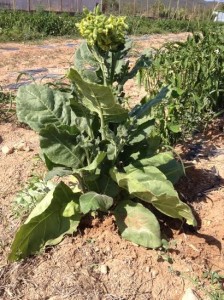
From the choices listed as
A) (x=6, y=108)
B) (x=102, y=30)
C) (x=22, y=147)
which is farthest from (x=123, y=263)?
(x=6, y=108)

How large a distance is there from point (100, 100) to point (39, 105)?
43cm

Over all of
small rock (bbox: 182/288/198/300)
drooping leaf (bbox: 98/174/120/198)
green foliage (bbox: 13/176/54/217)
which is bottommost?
small rock (bbox: 182/288/198/300)

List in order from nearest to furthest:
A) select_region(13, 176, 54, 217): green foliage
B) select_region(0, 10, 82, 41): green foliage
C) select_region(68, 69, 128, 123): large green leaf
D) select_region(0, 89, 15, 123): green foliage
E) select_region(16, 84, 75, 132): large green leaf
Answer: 1. select_region(68, 69, 128, 123): large green leaf
2. select_region(16, 84, 75, 132): large green leaf
3. select_region(13, 176, 54, 217): green foliage
4. select_region(0, 89, 15, 123): green foliage
5. select_region(0, 10, 82, 41): green foliage

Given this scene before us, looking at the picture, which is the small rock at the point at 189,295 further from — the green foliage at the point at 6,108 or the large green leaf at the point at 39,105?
the green foliage at the point at 6,108

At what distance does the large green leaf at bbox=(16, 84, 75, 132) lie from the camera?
6.41 ft

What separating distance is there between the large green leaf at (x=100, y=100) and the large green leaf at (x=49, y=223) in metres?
0.43

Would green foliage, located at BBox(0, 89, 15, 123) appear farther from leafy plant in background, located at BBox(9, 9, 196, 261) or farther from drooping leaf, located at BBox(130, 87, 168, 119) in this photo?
drooping leaf, located at BBox(130, 87, 168, 119)

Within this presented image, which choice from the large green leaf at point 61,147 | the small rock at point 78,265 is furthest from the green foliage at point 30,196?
the small rock at point 78,265

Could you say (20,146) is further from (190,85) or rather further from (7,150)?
(190,85)

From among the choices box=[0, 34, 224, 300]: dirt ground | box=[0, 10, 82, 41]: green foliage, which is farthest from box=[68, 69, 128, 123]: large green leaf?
box=[0, 10, 82, 41]: green foliage

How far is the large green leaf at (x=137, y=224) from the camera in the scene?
1832 millimetres

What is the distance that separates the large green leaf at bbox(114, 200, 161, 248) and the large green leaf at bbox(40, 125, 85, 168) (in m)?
0.32

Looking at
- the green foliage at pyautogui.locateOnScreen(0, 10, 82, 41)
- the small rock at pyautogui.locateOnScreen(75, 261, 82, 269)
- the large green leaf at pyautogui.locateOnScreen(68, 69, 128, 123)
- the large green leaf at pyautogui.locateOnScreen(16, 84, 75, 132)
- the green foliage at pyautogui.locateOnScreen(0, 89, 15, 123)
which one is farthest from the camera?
the green foliage at pyautogui.locateOnScreen(0, 10, 82, 41)

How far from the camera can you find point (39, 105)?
1.96 meters
